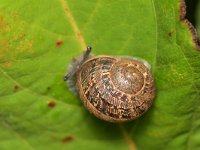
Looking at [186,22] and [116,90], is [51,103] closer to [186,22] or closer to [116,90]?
[116,90]

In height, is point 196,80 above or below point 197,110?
above

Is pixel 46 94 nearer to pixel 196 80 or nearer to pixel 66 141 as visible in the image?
pixel 66 141

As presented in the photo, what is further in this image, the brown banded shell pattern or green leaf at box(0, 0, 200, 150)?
the brown banded shell pattern

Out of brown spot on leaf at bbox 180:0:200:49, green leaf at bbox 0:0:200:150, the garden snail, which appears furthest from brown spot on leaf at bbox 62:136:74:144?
brown spot on leaf at bbox 180:0:200:49

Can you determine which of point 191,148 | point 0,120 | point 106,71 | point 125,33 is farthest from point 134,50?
point 0,120

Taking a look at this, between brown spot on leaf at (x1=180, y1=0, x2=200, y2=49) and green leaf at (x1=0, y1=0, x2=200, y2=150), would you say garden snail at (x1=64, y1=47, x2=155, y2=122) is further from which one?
brown spot on leaf at (x1=180, y1=0, x2=200, y2=49)

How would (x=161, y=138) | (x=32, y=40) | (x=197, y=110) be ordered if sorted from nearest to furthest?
1. (x=32, y=40)
2. (x=197, y=110)
3. (x=161, y=138)

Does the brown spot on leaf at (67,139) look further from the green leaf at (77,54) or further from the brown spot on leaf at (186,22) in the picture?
the brown spot on leaf at (186,22)

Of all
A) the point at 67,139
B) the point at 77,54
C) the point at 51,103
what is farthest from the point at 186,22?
the point at 67,139
